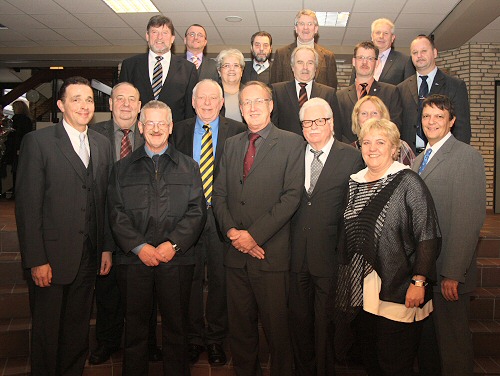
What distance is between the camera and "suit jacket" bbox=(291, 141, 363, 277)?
2.84 metres

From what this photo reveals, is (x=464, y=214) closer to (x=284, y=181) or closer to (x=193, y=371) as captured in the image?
(x=284, y=181)

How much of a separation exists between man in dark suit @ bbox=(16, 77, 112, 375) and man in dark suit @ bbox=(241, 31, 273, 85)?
1996 millimetres

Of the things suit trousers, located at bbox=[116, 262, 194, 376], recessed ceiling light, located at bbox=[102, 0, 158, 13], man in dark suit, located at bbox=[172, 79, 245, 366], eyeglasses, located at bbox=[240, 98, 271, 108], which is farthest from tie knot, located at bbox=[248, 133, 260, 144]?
recessed ceiling light, located at bbox=[102, 0, 158, 13]

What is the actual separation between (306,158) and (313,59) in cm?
112

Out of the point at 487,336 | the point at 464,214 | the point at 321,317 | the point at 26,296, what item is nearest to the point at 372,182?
the point at 464,214

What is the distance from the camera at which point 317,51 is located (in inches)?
169

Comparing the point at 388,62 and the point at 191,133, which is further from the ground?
the point at 388,62

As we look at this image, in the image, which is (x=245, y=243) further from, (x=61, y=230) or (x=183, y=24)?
(x=183, y=24)

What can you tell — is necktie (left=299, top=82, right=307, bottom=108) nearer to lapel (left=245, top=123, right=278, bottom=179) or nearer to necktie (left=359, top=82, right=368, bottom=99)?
necktie (left=359, top=82, right=368, bottom=99)

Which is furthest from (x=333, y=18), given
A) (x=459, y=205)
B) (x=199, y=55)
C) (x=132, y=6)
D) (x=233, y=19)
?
(x=459, y=205)

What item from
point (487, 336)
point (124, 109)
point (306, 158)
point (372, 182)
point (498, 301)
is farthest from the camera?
point (498, 301)

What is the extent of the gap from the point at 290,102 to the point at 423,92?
1.17 m

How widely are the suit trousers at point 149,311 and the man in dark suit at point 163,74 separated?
1.51 meters

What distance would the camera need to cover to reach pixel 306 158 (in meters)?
3.06
